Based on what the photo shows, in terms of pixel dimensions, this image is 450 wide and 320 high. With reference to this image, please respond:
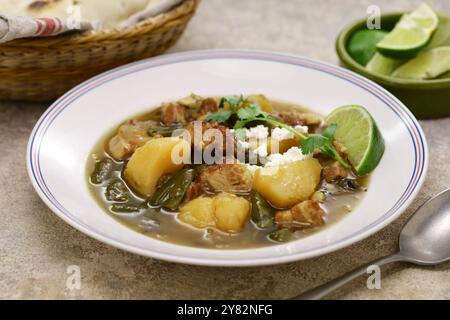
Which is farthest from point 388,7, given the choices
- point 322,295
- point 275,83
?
point 322,295

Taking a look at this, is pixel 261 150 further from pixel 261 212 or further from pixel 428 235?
pixel 428 235

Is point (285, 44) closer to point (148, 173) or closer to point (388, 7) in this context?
point (388, 7)

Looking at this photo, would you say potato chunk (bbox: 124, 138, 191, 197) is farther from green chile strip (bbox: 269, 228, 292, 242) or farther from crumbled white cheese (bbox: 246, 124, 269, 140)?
green chile strip (bbox: 269, 228, 292, 242)

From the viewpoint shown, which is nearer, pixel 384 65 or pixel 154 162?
pixel 154 162

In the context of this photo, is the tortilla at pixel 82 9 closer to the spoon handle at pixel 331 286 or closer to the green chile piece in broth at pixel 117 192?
the green chile piece in broth at pixel 117 192

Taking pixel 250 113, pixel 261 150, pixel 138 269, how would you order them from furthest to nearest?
pixel 250 113 < pixel 261 150 < pixel 138 269

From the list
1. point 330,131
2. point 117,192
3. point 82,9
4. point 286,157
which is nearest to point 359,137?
point 330,131

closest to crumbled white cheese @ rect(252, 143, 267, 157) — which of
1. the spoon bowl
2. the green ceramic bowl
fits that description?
the spoon bowl
